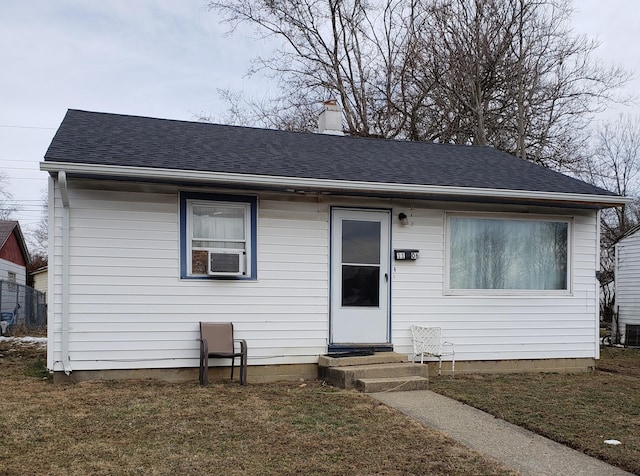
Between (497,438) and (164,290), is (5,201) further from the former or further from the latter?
(497,438)

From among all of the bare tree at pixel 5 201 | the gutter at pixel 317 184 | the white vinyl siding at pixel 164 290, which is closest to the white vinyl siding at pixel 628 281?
the gutter at pixel 317 184

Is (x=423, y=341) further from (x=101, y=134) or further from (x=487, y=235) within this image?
(x=101, y=134)

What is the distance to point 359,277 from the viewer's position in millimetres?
8156

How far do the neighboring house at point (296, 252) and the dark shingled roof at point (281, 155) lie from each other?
0.16ft

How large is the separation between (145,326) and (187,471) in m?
3.54

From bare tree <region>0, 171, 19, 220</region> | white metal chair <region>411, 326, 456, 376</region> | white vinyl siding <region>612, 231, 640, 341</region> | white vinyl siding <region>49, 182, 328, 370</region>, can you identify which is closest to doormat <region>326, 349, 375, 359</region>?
white vinyl siding <region>49, 182, 328, 370</region>

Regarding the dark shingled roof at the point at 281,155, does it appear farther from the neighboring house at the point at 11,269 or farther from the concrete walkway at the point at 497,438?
the neighboring house at the point at 11,269

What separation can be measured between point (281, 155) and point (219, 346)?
291cm

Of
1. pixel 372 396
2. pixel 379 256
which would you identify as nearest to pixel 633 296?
pixel 379 256

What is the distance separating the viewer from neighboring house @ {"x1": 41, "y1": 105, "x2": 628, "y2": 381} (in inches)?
280

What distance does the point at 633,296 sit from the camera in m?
17.7

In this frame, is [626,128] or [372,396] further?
[626,128]

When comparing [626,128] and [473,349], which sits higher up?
[626,128]

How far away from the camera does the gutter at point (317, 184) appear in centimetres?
673
